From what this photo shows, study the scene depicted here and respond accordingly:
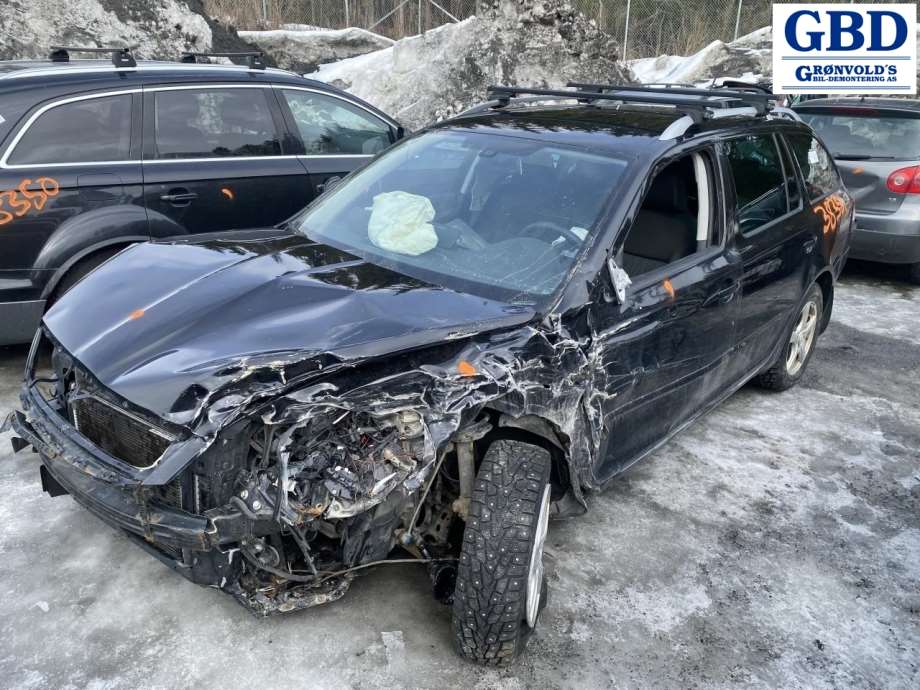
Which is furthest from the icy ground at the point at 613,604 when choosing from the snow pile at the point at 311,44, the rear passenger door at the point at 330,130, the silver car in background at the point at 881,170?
the snow pile at the point at 311,44

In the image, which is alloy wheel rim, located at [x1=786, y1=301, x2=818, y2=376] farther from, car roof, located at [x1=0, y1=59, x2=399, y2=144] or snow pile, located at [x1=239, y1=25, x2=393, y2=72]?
snow pile, located at [x1=239, y1=25, x2=393, y2=72]

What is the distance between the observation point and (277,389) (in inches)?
95.7

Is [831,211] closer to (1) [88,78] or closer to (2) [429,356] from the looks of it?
(2) [429,356]

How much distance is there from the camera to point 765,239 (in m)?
4.15

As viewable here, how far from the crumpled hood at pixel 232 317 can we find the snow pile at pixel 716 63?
→ 13785 millimetres

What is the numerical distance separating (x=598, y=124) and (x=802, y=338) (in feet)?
7.56

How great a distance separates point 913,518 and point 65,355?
3.79 metres

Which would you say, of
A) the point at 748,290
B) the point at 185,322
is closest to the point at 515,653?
the point at 185,322

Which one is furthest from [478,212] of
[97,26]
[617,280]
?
[97,26]

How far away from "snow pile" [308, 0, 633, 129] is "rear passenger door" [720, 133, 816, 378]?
696 cm

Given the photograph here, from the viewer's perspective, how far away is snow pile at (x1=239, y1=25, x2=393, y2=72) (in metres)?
16.9

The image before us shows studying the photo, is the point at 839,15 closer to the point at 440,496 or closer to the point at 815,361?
the point at 815,361

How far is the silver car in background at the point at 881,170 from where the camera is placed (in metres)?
7.12

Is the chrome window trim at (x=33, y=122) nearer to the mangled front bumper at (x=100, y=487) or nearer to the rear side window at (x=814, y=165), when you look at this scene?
the mangled front bumper at (x=100, y=487)
